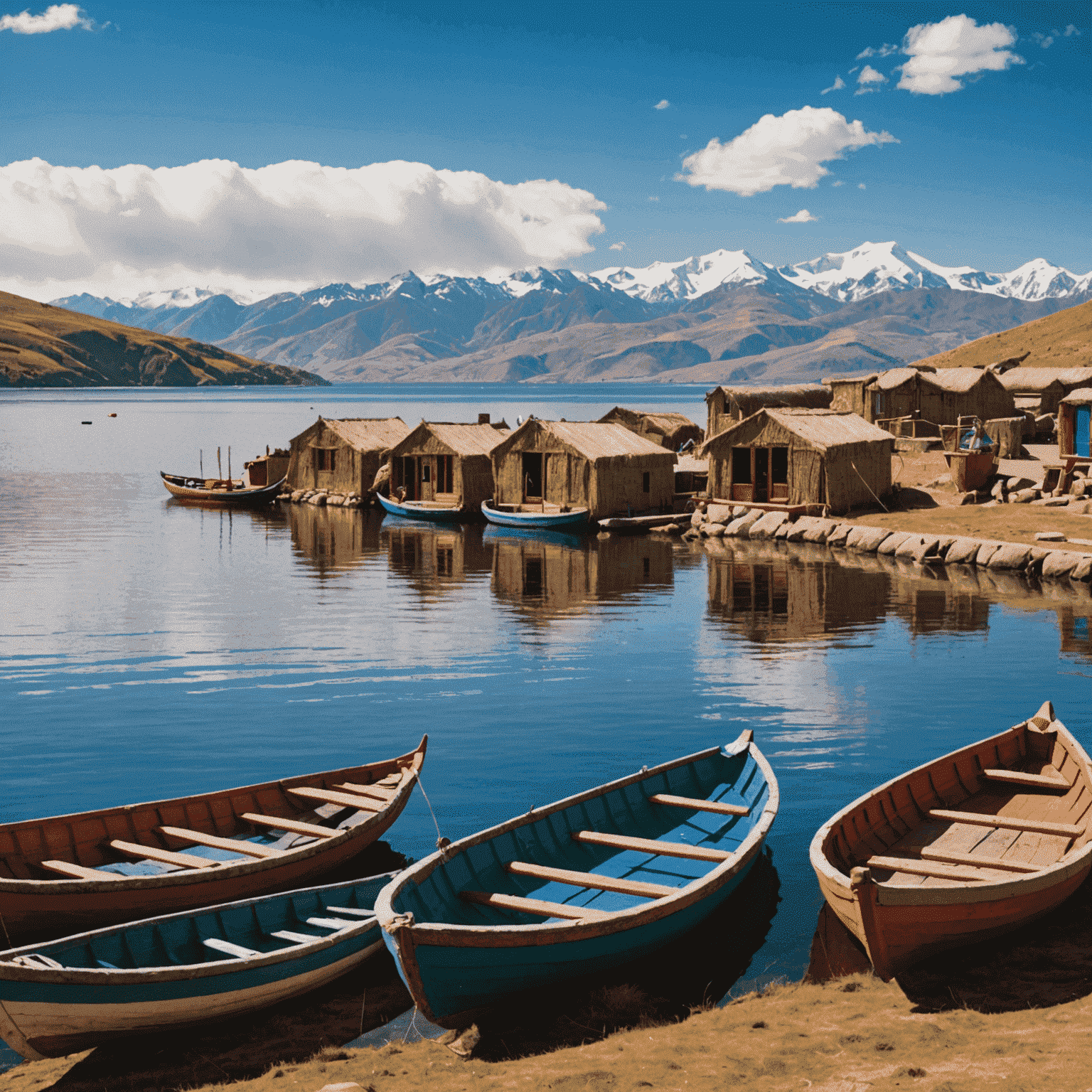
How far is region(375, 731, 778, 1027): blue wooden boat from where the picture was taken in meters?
10.2

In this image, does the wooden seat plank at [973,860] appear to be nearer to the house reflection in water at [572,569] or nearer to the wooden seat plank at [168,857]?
the wooden seat plank at [168,857]

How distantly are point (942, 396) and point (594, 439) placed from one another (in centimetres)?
2523

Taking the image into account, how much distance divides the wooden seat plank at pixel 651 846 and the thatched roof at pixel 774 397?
55.8m

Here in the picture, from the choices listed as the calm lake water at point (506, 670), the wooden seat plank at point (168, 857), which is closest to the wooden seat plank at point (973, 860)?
the calm lake water at point (506, 670)

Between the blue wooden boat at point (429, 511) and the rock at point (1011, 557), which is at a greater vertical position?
the blue wooden boat at point (429, 511)

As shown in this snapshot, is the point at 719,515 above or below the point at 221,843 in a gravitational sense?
above

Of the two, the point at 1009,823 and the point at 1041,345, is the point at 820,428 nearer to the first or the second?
the point at 1009,823

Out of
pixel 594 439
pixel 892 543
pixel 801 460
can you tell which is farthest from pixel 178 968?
pixel 594 439

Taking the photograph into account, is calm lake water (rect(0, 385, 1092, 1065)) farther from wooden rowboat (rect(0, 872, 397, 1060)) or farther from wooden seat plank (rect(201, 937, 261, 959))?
wooden seat plank (rect(201, 937, 261, 959))

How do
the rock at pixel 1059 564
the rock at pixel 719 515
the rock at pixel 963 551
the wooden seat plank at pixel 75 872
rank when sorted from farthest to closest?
the rock at pixel 719 515 → the rock at pixel 963 551 → the rock at pixel 1059 564 → the wooden seat plank at pixel 75 872

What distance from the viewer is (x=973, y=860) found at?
12.5 metres

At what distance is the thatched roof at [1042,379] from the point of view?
229 feet

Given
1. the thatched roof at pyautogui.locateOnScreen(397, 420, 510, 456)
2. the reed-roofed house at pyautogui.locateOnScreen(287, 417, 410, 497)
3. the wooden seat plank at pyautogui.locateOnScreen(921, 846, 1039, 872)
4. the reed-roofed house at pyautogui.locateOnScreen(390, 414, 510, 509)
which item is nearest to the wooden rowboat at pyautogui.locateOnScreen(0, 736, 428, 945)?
the wooden seat plank at pyautogui.locateOnScreen(921, 846, 1039, 872)

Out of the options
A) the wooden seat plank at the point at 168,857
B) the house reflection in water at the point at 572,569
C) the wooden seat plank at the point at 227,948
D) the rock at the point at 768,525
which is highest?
the rock at the point at 768,525
